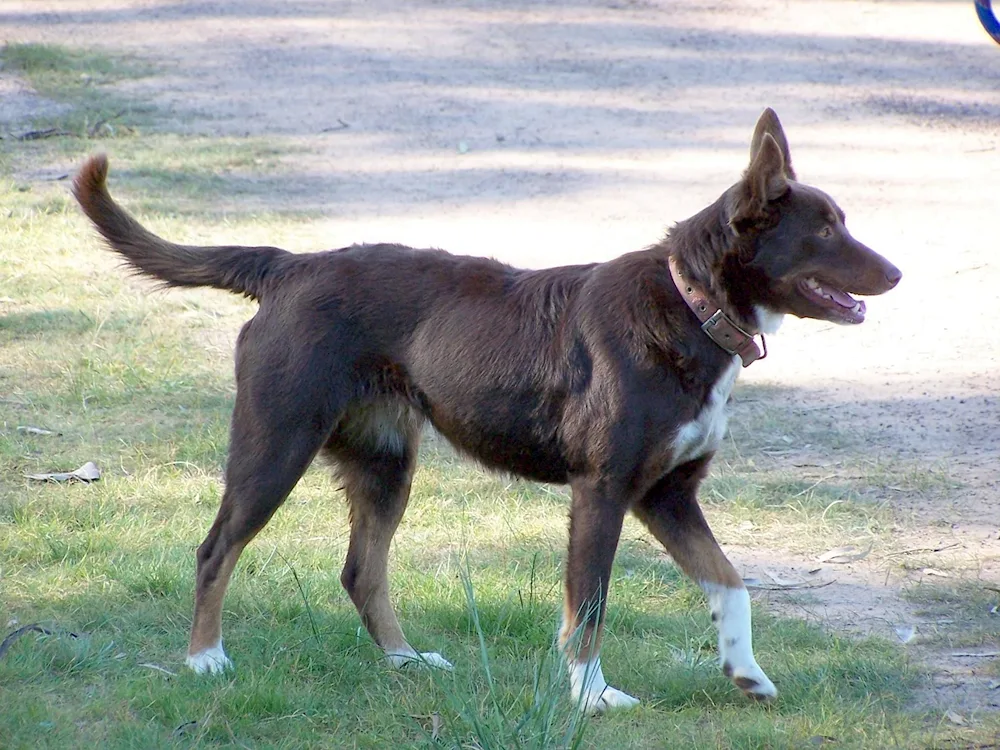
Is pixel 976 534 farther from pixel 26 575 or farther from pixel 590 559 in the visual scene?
pixel 26 575

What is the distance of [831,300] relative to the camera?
434cm

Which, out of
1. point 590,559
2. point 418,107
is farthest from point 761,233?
point 418,107

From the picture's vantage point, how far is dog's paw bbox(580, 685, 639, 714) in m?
4.21

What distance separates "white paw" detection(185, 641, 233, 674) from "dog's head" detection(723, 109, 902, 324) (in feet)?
6.90

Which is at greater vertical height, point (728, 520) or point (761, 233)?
point (761, 233)

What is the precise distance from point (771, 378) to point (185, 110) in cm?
780

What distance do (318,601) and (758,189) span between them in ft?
7.40

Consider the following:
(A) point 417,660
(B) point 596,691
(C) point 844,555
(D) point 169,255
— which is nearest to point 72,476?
(D) point 169,255

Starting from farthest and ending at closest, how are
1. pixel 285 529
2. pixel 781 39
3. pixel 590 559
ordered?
pixel 781 39
pixel 285 529
pixel 590 559

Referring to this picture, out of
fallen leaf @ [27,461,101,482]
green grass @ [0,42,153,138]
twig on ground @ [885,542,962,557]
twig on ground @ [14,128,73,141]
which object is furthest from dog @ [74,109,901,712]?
green grass @ [0,42,153,138]

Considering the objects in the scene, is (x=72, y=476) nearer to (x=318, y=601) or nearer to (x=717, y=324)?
(x=318, y=601)

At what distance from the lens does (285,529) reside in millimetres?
5652

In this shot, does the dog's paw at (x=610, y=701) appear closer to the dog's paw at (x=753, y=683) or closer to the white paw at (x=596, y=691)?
the white paw at (x=596, y=691)

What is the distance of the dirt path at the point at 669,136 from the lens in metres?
7.09
